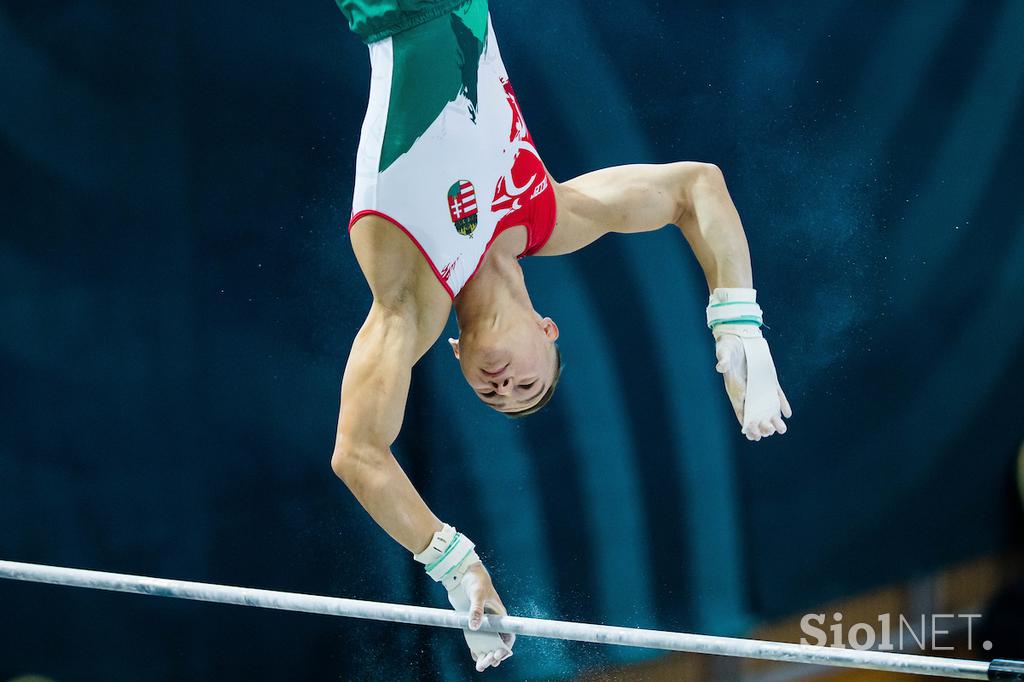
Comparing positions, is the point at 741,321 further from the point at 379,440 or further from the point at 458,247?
the point at 379,440

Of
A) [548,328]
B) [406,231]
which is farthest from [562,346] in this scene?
[406,231]

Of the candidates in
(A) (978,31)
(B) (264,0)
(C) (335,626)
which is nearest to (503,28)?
(B) (264,0)

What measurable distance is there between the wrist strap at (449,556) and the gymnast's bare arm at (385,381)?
26 mm

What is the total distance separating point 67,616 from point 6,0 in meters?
2.27

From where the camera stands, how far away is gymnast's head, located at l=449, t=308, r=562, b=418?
9.54 feet

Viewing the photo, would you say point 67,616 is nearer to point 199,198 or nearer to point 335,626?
point 335,626

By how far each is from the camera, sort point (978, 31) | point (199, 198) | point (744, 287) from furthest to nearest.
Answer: point (199, 198) → point (978, 31) → point (744, 287)

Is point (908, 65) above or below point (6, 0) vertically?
below

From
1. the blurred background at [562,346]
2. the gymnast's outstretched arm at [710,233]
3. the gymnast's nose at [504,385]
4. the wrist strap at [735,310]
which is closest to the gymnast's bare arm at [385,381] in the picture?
the gymnast's nose at [504,385]

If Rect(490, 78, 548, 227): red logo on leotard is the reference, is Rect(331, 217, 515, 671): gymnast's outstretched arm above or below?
below

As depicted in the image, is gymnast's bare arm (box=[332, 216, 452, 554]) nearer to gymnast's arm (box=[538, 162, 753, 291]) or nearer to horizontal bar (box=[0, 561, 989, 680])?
horizontal bar (box=[0, 561, 989, 680])

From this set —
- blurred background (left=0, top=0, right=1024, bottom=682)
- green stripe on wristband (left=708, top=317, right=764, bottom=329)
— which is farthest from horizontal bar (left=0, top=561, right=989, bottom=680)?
blurred background (left=0, top=0, right=1024, bottom=682)

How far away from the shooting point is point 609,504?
4207 millimetres

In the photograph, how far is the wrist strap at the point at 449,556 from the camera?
8.82ft
